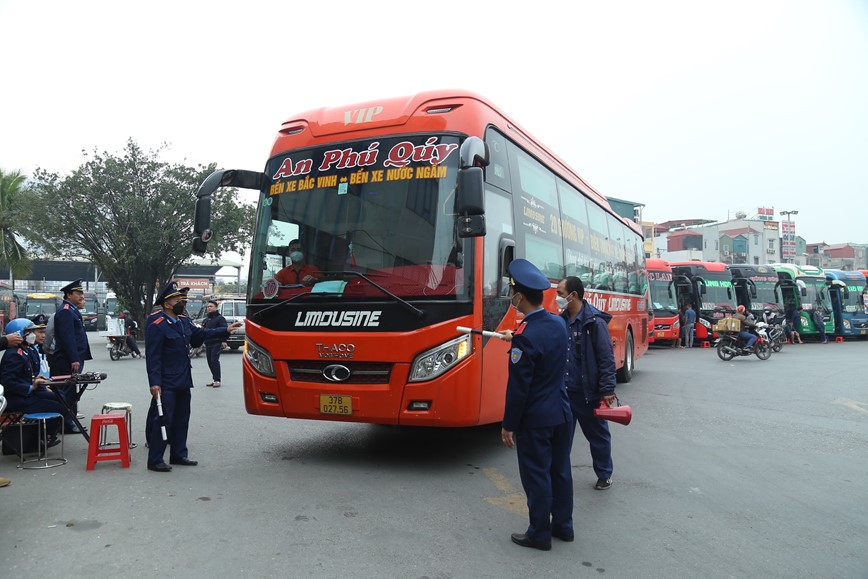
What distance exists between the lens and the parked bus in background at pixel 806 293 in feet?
93.7

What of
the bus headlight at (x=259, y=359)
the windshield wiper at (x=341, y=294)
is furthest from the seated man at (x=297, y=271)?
the bus headlight at (x=259, y=359)

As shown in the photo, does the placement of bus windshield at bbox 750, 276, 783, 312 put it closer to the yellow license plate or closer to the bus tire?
the bus tire

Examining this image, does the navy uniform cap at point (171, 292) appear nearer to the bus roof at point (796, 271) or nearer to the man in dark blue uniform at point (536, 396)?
the man in dark blue uniform at point (536, 396)

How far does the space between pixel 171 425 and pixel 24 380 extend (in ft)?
5.37

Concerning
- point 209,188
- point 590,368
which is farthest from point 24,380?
point 590,368

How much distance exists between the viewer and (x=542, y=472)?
4117 millimetres

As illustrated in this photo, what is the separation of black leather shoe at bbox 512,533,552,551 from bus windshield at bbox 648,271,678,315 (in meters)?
21.1

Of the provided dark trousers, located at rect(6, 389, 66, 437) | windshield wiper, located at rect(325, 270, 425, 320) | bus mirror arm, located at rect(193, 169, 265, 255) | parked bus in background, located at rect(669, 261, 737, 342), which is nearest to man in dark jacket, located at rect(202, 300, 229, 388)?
dark trousers, located at rect(6, 389, 66, 437)

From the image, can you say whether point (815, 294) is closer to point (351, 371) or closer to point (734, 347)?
point (734, 347)

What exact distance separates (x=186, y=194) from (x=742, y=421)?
959 inches

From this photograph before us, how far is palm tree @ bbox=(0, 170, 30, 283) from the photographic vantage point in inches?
1202

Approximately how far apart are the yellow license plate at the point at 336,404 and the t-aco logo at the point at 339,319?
0.67m

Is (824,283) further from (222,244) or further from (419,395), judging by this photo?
(419,395)

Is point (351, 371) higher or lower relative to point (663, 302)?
lower
